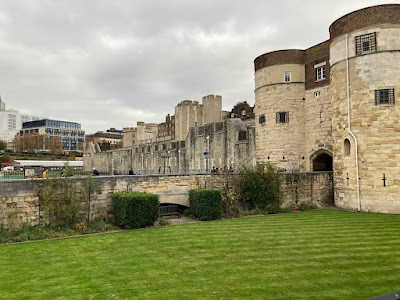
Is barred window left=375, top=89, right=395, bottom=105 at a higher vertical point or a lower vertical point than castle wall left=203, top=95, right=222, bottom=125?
lower

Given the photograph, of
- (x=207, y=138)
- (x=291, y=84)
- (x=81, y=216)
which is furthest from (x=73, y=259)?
(x=207, y=138)

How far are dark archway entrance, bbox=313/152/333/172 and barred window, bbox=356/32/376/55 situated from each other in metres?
8.36

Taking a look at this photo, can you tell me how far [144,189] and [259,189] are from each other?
6.54 m

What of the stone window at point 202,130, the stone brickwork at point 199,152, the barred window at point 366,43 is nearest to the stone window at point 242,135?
the stone brickwork at point 199,152

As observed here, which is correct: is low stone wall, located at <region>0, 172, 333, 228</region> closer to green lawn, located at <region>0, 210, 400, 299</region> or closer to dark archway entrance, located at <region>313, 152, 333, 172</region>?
green lawn, located at <region>0, 210, 400, 299</region>

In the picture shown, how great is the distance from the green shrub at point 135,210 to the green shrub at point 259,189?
5.73m

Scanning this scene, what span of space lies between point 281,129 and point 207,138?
384 inches

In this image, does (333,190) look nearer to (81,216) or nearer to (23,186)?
(81,216)

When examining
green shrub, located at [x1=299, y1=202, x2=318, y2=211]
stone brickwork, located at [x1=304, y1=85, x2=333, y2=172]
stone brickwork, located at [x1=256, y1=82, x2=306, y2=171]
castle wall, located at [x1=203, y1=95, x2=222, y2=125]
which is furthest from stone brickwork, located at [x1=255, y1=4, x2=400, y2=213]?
castle wall, located at [x1=203, y1=95, x2=222, y2=125]

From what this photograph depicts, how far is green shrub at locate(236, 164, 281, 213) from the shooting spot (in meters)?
18.3

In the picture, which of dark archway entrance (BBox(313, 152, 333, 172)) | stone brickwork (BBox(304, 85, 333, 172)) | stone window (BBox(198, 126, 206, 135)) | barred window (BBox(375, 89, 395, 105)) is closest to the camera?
barred window (BBox(375, 89, 395, 105))

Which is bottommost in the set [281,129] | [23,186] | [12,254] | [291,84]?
A: [12,254]

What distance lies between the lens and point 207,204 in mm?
16406

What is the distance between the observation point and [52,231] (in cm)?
1300
